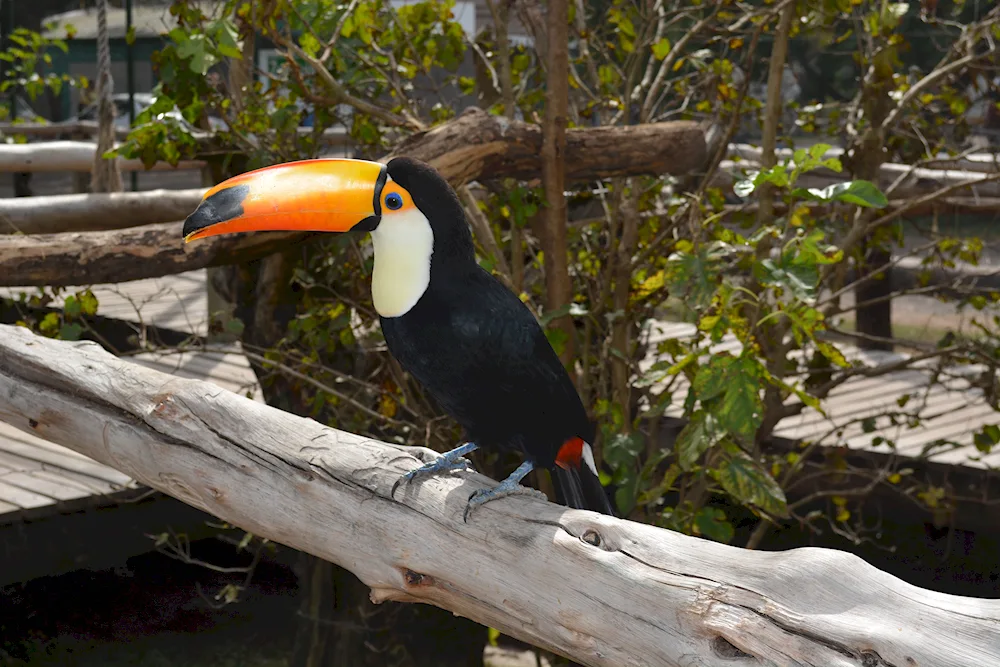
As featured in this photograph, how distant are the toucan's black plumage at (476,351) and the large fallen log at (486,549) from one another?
0.17m

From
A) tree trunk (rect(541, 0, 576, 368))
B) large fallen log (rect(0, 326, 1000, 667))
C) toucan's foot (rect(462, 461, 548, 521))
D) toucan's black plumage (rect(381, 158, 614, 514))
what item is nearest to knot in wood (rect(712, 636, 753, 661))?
large fallen log (rect(0, 326, 1000, 667))

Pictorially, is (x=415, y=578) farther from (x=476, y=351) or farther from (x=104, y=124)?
(x=104, y=124)

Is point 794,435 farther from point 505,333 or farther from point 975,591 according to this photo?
point 505,333

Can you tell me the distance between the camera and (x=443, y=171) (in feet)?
8.42

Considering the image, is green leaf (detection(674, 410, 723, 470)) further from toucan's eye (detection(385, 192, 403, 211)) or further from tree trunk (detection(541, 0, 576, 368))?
toucan's eye (detection(385, 192, 403, 211))

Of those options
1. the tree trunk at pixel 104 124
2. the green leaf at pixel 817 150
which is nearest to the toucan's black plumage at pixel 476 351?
the green leaf at pixel 817 150

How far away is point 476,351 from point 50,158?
8.21 feet

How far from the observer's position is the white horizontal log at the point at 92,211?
117 inches

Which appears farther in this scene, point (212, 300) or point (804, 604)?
point (212, 300)

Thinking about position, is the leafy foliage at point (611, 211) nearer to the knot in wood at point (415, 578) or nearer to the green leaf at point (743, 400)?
the green leaf at point (743, 400)

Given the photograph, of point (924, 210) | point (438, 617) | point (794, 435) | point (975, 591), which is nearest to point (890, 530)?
point (975, 591)

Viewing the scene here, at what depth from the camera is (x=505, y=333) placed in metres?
1.92

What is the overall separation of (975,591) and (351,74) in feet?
9.66

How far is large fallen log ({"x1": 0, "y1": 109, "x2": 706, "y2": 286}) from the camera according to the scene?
7.91 ft
